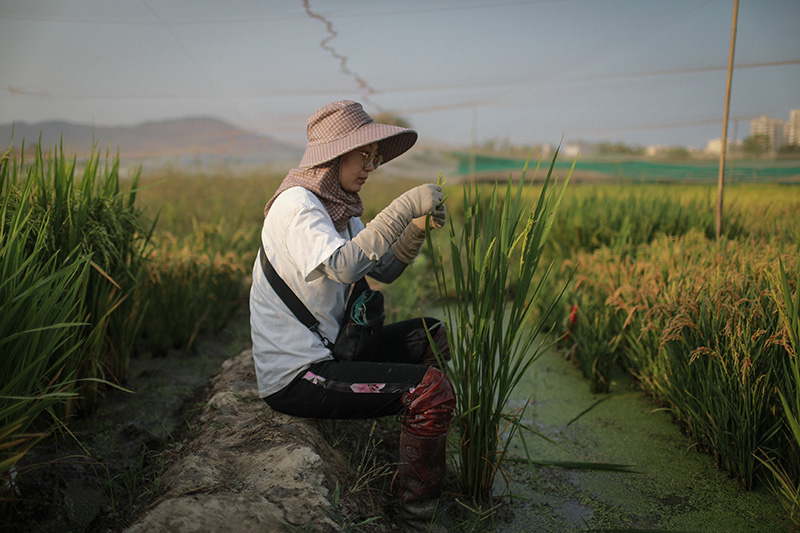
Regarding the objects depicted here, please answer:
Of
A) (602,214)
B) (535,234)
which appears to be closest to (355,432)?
(535,234)

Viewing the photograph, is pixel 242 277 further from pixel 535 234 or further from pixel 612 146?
pixel 612 146

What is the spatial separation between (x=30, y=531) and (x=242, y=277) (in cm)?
263

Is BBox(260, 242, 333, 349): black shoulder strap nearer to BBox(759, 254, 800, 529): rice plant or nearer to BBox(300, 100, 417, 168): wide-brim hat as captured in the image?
BBox(300, 100, 417, 168): wide-brim hat

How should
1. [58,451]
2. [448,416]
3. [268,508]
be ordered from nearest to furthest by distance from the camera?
1. [268,508]
2. [448,416]
3. [58,451]

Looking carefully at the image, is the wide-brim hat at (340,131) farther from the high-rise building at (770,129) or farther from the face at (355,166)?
the high-rise building at (770,129)

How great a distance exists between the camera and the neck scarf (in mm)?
1865

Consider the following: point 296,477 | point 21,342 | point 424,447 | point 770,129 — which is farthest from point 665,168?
point 21,342

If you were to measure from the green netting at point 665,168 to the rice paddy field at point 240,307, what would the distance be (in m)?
1.54

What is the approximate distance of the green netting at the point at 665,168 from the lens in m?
6.25

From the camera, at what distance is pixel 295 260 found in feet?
5.70

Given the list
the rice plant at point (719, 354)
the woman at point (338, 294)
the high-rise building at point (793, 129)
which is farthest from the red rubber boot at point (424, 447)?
the high-rise building at point (793, 129)

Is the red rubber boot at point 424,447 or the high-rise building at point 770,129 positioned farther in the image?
the high-rise building at point 770,129

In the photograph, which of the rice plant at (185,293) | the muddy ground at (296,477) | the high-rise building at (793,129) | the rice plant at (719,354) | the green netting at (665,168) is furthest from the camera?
the green netting at (665,168)

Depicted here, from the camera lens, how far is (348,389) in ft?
5.93
